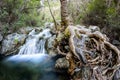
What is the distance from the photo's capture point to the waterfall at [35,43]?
14.4 metres

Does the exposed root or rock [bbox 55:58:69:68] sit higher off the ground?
the exposed root

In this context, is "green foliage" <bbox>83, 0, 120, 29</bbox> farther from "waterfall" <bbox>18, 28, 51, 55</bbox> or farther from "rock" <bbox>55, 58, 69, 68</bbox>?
"rock" <bbox>55, 58, 69, 68</bbox>

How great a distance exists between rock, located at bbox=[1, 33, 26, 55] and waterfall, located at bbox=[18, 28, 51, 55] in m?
0.44

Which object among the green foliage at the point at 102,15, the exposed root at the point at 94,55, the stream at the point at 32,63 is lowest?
the stream at the point at 32,63

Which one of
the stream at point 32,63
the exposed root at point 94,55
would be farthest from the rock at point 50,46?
the exposed root at point 94,55

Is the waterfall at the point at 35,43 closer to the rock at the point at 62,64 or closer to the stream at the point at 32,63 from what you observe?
the stream at the point at 32,63

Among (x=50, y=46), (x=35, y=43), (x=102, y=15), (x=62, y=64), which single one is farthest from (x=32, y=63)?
(x=102, y=15)

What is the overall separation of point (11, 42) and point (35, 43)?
62.5 inches

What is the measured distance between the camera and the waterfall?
1442 centimetres

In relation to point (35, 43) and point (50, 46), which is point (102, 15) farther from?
point (35, 43)

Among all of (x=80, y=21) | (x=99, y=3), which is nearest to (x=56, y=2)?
(x=80, y=21)

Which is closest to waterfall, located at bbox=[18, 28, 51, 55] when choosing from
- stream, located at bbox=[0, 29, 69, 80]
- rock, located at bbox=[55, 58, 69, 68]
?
stream, located at bbox=[0, 29, 69, 80]

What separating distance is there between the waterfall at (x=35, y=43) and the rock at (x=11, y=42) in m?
0.44

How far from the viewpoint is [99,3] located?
13375mm
